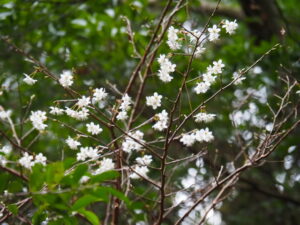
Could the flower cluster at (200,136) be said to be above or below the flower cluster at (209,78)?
below

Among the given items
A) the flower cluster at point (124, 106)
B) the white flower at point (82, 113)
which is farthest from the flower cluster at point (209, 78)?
the white flower at point (82, 113)

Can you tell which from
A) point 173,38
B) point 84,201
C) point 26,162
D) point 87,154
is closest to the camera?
point 84,201

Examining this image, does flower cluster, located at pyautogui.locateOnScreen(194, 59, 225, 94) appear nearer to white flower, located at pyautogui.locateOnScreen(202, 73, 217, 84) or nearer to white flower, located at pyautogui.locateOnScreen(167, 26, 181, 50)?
white flower, located at pyautogui.locateOnScreen(202, 73, 217, 84)

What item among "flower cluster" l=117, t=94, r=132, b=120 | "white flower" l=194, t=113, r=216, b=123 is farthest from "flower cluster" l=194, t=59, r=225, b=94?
"flower cluster" l=117, t=94, r=132, b=120

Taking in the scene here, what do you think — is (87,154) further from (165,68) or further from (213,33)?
(213,33)

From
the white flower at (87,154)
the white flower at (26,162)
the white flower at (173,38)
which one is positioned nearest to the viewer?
the white flower at (26,162)

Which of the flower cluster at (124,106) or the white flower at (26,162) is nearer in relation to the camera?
the white flower at (26,162)

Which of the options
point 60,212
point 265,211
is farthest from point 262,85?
point 60,212

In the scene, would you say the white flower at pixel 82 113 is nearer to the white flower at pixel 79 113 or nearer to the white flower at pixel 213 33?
the white flower at pixel 79 113

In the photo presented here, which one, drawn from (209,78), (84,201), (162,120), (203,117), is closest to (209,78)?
(209,78)

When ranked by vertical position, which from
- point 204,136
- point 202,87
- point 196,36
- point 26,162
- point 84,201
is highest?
point 196,36

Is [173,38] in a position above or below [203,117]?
above
